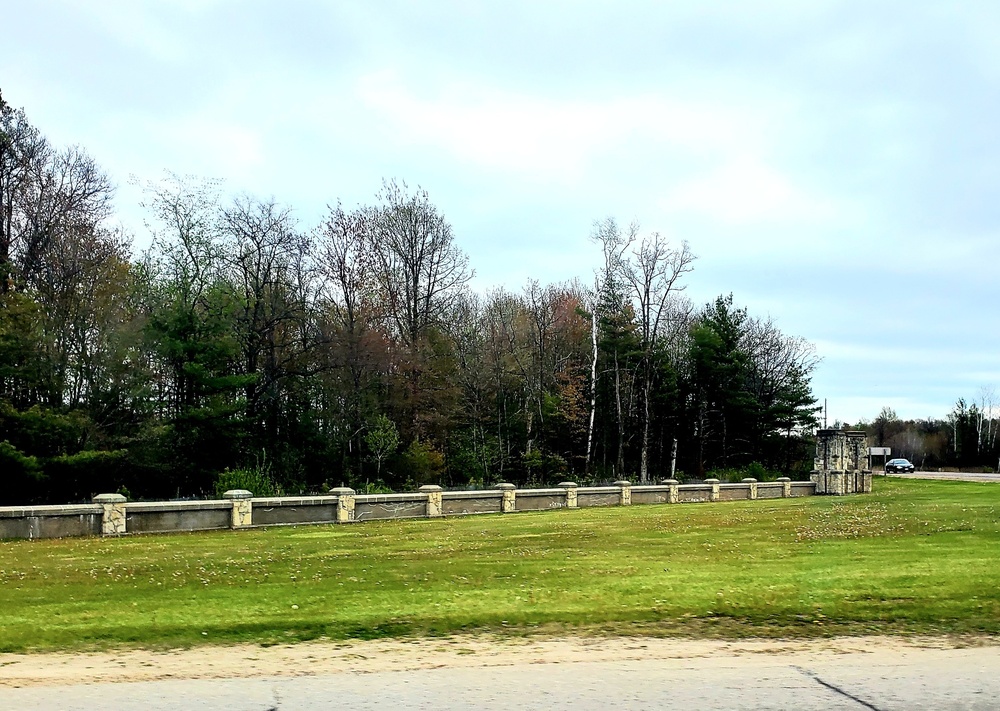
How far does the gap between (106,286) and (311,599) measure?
31.1 meters

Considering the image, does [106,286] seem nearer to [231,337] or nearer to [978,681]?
[231,337]

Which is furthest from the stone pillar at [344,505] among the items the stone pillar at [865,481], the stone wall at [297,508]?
the stone pillar at [865,481]

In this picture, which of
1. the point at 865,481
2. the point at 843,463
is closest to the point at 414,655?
the point at 843,463

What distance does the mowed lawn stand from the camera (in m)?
10.4

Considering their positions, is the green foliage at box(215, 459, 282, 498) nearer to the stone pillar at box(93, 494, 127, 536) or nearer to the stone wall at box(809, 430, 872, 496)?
the stone pillar at box(93, 494, 127, 536)

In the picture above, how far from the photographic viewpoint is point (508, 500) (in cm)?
3247

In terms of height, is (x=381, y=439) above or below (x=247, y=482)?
above

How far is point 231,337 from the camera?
4400 centimetres

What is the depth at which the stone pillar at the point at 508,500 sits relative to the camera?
1273 inches

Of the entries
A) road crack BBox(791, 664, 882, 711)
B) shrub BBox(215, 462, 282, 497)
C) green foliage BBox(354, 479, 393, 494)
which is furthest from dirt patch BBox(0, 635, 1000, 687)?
green foliage BBox(354, 479, 393, 494)

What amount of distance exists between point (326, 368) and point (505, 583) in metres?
33.8

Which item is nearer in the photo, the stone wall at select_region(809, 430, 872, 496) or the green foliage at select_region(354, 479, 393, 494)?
the green foliage at select_region(354, 479, 393, 494)

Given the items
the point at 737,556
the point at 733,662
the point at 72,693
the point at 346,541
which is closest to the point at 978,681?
the point at 733,662

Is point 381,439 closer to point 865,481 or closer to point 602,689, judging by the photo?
point 865,481
